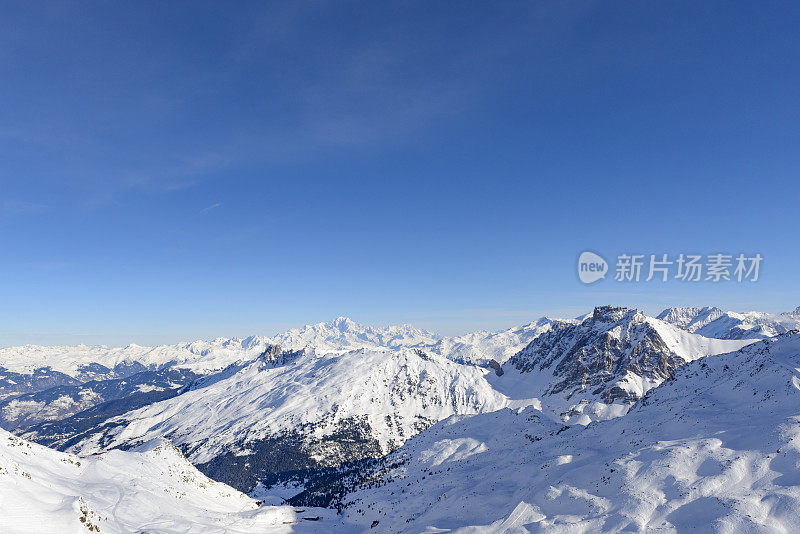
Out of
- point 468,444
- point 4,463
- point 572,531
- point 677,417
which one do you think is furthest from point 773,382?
point 4,463

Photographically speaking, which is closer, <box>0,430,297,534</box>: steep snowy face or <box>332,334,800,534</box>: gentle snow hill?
<box>0,430,297,534</box>: steep snowy face

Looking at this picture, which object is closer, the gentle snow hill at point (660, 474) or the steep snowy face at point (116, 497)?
the steep snowy face at point (116, 497)

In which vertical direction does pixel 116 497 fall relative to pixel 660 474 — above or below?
above

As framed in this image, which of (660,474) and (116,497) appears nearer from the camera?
(660,474)

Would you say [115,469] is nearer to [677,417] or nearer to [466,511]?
[466,511]
